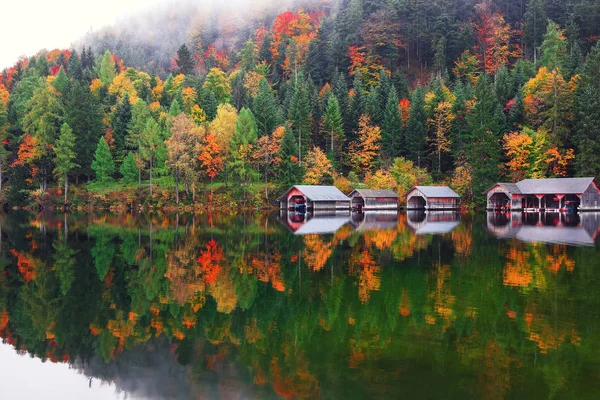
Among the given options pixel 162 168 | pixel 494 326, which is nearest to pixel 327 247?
pixel 494 326

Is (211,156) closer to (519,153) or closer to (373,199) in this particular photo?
(373,199)

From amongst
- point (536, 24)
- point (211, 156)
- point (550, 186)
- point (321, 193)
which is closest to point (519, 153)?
point (550, 186)

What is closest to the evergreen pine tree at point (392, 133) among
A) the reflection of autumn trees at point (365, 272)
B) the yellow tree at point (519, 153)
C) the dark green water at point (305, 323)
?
the yellow tree at point (519, 153)

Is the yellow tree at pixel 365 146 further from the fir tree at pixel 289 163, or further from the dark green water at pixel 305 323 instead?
the dark green water at pixel 305 323

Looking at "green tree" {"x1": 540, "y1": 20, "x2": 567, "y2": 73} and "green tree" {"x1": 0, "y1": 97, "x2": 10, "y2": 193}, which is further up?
"green tree" {"x1": 540, "y1": 20, "x2": 567, "y2": 73}

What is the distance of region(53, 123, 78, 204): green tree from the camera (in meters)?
75.1

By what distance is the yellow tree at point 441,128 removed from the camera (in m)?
86.8

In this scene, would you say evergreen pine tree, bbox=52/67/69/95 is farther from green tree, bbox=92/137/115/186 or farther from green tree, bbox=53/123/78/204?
green tree, bbox=92/137/115/186

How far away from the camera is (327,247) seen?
31.2m

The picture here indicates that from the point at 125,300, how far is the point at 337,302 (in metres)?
6.96

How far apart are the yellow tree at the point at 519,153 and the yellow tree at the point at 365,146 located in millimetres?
20009

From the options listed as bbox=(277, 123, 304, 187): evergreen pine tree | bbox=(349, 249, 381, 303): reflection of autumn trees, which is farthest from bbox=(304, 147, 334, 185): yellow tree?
bbox=(349, 249, 381, 303): reflection of autumn trees

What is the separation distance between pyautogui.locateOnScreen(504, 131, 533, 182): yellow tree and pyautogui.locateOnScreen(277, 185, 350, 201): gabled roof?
980 inches

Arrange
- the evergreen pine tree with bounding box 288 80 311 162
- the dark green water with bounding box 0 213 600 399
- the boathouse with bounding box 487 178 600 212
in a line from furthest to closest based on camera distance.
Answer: the evergreen pine tree with bounding box 288 80 311 162, the boathouse with bounding box 487 178 600 212, the dark green water with bounding box 0 213 600 399
